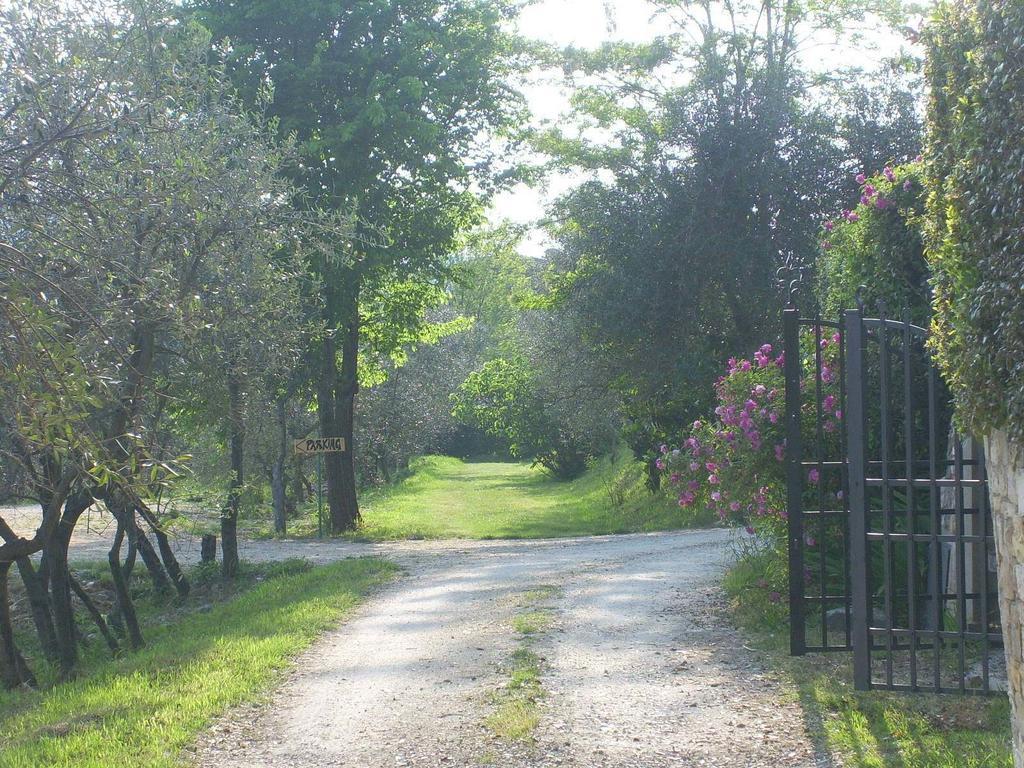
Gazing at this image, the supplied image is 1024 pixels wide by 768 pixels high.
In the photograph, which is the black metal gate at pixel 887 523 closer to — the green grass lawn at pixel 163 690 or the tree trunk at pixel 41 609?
the green grass lawn at pixel 163 690

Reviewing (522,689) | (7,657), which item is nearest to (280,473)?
(7,657)

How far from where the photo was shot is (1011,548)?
14.1 ft

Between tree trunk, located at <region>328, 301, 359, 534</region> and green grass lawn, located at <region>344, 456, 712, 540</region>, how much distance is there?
1.66ft

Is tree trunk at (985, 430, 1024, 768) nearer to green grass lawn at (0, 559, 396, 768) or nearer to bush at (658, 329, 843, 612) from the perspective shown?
green grass lawn at (0, 559, 396, 768)

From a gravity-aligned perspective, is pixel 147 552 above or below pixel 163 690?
above

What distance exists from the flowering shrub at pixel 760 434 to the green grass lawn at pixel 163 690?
3.96 meters

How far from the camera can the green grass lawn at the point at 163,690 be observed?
611 cm

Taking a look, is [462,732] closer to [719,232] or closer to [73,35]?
[73,35]

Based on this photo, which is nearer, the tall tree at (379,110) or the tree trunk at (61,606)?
the tree trunk at (61,606)

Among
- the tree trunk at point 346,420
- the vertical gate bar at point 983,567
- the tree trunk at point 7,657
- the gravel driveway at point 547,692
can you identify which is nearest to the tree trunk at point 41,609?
the tree trunk at point 7,657

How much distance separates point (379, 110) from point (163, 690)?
43.5 ft

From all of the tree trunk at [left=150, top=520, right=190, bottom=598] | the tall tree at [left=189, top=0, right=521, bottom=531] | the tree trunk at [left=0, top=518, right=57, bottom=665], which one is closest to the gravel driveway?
the tree trunk at [left=0, top=518, right=57, bottom=665]

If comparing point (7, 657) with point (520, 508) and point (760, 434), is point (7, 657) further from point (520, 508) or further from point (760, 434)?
point (520, 508)

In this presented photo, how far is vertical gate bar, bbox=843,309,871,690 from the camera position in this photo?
20.7 ft
